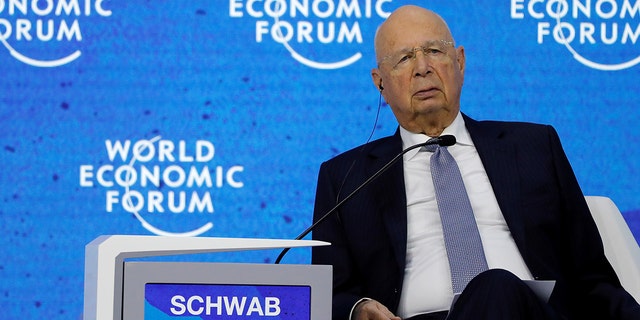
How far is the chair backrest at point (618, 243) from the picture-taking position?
7.10ft

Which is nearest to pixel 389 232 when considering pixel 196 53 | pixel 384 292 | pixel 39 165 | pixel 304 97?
pixel 384 292

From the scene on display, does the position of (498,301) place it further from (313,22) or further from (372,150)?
(313,22)

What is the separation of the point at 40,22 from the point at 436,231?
1375mm

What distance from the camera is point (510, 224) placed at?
2.14m

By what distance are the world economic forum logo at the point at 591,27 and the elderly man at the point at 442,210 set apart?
493mm

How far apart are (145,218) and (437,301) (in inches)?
40.5

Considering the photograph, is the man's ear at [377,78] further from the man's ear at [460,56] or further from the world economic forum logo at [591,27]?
the world economic forum logo at [591,27]

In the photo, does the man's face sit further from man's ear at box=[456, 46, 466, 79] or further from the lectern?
the lectern

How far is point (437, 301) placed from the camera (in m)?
2.07

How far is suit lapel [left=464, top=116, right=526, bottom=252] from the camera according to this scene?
84.3 inches

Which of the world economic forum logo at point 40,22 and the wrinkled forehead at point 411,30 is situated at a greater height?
the world economic forum logo at point 40,22

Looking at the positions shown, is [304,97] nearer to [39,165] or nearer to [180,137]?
[180,137]

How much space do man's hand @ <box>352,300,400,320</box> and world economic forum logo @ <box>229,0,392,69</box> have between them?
1001 mm

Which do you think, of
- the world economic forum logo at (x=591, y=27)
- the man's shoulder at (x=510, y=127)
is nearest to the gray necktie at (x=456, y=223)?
the man's shoulder at (x=510, y=127)
